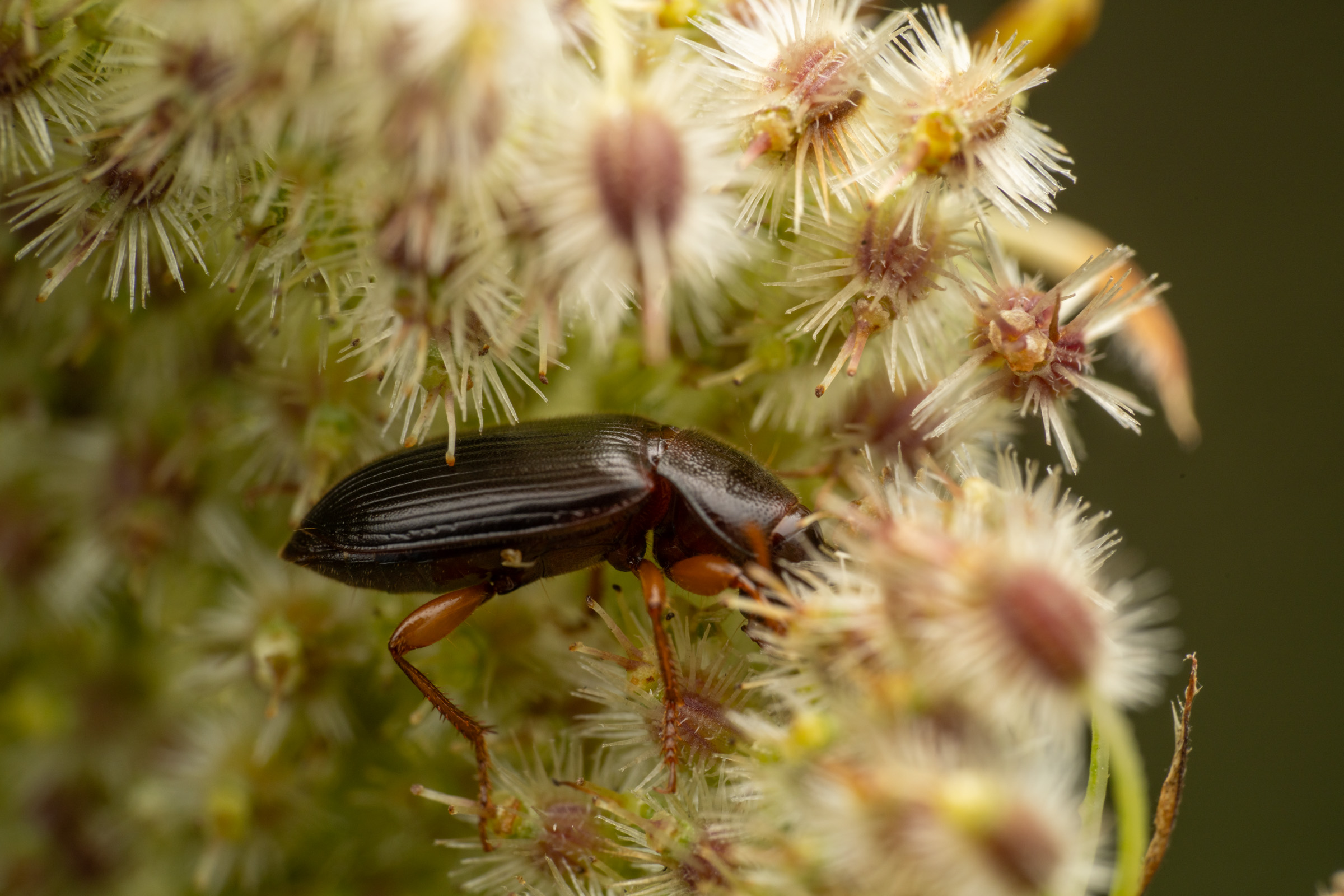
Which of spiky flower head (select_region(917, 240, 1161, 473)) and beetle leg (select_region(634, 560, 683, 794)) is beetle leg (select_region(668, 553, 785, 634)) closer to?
beetle leg (select_region(634, 560, 683, 794))

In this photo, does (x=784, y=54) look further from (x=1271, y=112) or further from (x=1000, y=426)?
(x=1271, y=112)

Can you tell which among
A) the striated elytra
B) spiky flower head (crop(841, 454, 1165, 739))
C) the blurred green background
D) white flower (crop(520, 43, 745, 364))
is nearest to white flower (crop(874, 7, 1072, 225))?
white flower (crop(520, 43, 745, 364))

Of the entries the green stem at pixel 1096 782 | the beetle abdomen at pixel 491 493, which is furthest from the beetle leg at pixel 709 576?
the green stem at pixel 1096 782

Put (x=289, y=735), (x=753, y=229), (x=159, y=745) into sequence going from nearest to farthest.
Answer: (x=753, y=229), (x=289, y=735), (x=159, y=745)

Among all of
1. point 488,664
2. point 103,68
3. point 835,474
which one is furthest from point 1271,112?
point 103,68

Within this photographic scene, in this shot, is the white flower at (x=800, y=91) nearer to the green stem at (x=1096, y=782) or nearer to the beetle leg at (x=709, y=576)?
the beetle leg at (x=709, y=576)

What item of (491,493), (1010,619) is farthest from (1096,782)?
(491,493)
